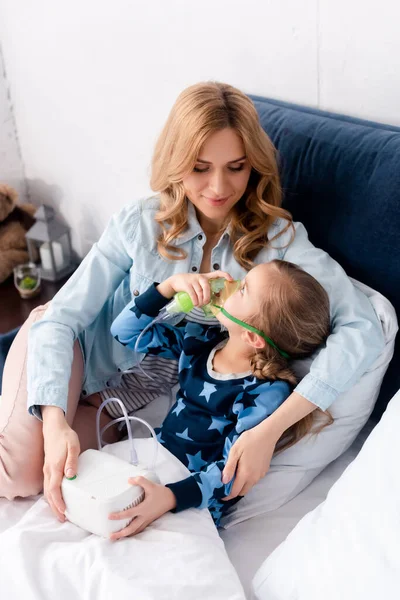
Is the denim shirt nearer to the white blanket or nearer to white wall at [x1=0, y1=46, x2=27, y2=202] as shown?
the white blanket

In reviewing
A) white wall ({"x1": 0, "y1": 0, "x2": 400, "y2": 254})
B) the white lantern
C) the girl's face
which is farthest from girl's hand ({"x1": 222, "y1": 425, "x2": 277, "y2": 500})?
the white lantern

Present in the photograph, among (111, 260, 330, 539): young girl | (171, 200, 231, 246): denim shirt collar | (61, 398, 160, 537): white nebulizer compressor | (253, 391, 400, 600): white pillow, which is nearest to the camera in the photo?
(253, 391, 400, 600): white pillow

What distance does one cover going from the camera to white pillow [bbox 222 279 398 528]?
1412mm

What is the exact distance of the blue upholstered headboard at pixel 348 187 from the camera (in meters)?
1.40

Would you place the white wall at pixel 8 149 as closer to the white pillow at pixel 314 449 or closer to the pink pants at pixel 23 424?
the pink pants at pixel 23 424

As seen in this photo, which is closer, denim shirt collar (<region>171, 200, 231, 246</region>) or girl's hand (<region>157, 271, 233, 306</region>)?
girl's hand (<region>157, 271, 233, 306</region>)

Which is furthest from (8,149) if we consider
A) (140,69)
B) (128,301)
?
(128,301)

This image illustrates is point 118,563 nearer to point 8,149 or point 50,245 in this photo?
point 50,245

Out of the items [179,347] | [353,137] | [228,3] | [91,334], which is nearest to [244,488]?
[179,347]

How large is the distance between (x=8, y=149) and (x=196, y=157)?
1.48m

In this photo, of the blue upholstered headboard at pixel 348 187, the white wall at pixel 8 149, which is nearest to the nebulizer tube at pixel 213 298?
the blue upholstered headboard at pixel 348 187

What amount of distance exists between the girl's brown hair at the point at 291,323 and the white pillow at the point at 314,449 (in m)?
0.03

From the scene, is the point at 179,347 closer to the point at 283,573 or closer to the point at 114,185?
the point at 283,573

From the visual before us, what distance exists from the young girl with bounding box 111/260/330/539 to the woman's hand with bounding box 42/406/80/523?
6.4 inches
